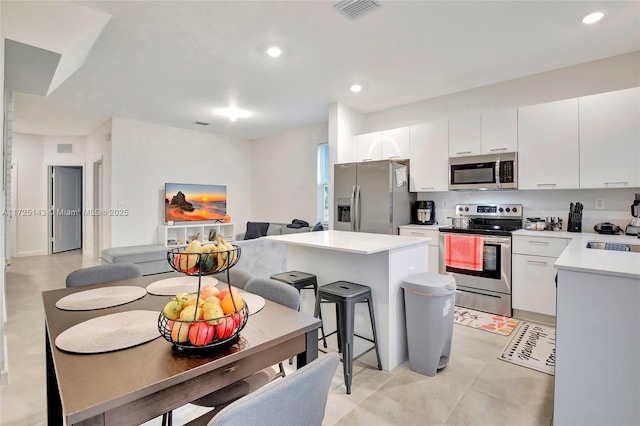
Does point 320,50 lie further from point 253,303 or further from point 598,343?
point 598,343

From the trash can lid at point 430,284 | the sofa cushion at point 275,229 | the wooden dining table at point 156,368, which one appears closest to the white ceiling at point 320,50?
the trash can lid at point 430,284

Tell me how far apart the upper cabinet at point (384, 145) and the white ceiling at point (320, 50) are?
480mm

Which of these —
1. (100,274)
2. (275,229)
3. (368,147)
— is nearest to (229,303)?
(100,274)

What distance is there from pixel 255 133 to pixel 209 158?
3.67ft

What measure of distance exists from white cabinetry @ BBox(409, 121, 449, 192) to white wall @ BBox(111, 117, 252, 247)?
434cm

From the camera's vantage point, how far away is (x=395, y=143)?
4508mm

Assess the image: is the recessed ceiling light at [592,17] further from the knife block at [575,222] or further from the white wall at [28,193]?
the white wall at [28,193]

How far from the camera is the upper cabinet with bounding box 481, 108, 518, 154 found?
3562mm

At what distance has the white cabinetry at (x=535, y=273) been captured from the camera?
3.15 m

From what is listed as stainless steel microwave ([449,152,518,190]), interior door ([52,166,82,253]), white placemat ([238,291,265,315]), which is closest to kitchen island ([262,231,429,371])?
white placemat ([238,291,265,315])

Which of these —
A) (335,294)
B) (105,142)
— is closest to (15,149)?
(105,142)

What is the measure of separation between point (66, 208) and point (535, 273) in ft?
32.2

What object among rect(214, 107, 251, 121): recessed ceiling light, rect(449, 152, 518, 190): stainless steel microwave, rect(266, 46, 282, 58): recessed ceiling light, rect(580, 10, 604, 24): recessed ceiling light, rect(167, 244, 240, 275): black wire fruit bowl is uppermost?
rect(214, 107, 251, 121): recessed ceiling light

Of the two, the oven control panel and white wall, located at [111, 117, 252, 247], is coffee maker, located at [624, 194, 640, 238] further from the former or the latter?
white wall, located at [111, 117, 252, 247]
